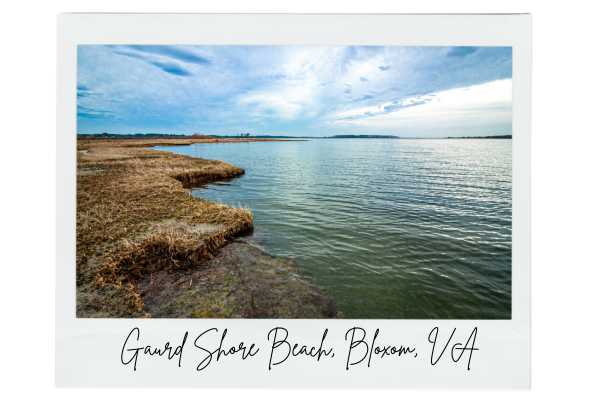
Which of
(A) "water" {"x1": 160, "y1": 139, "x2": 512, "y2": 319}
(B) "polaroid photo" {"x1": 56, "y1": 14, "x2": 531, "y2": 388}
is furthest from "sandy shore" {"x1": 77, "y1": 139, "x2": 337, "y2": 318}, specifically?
(A) "water" {"x1": 160, "y1": 139, "x2": 512, "y2": 319}

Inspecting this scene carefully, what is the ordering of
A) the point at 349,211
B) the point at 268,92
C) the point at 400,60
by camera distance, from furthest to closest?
the point at 349,211
the point at 268,92
the point at 400,60

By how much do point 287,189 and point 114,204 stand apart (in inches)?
391

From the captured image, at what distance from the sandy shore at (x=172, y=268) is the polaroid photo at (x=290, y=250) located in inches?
1.6

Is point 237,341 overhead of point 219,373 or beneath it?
overhead

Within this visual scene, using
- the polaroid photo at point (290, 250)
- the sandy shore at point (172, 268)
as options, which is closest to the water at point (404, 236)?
the polaroid photo at point (290, 250)

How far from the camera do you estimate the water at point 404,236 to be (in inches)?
217

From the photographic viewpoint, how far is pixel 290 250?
25.9ft

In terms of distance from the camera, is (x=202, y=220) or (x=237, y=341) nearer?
(x=237, y=341)

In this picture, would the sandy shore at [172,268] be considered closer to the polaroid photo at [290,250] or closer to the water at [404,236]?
the polaroid photo at [290,250]

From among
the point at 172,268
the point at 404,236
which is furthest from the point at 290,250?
the point at 404,236
